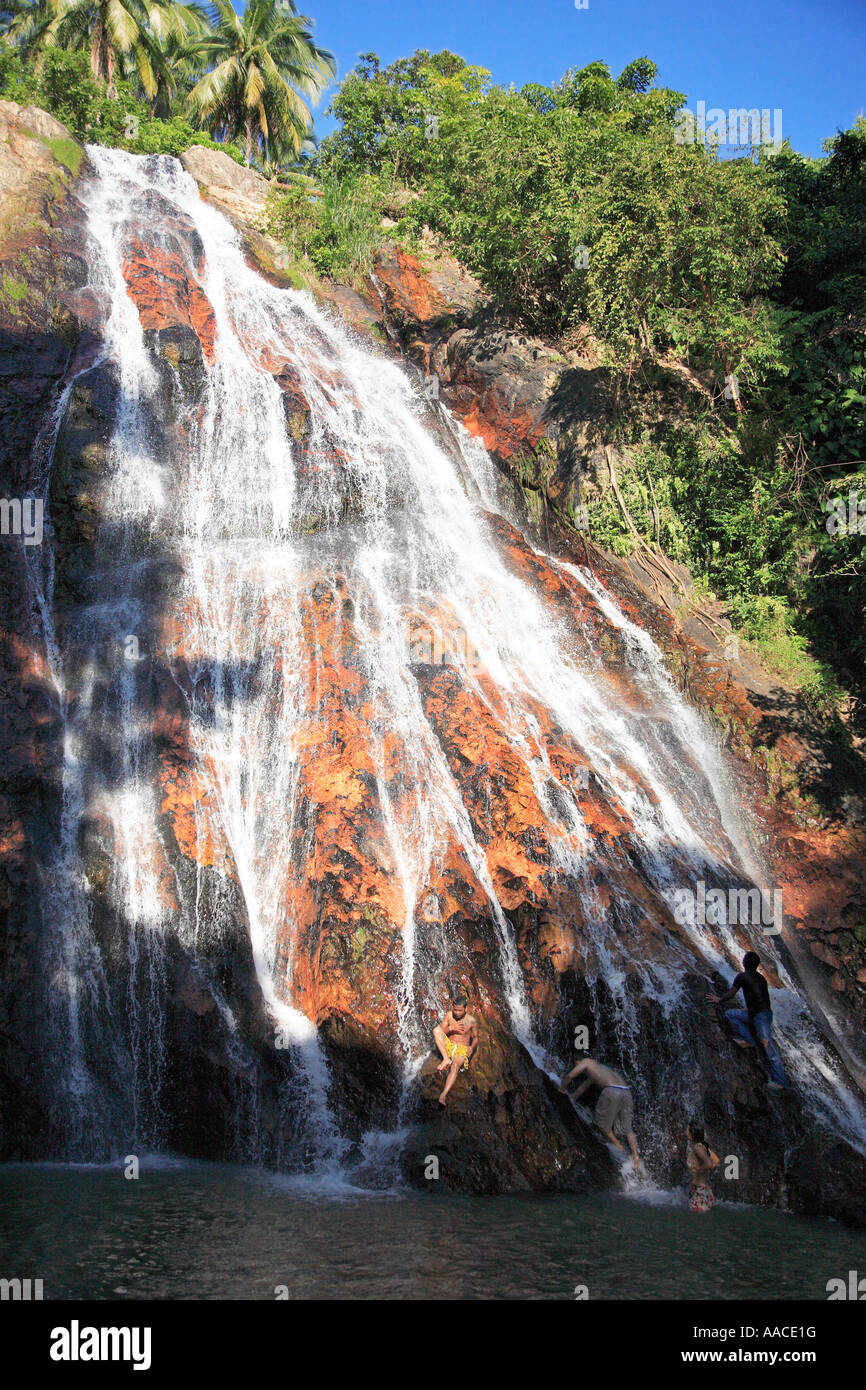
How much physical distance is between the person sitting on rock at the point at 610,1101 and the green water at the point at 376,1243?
0.61 metres

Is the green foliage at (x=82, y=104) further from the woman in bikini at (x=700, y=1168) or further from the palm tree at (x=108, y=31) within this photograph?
the woman in bikini at (x=700, y=1168)

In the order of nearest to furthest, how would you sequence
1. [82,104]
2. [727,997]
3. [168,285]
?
1. [727,997]
2. [168,285]
3. [82,104]

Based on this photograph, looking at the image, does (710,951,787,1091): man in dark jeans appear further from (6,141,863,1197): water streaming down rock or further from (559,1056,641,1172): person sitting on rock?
(559,1056,641,1172): person sitting on rock

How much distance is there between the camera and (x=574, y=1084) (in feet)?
30.4

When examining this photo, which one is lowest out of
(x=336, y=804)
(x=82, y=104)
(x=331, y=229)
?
(x=336, y=804)

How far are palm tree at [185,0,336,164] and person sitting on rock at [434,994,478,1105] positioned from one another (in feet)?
107

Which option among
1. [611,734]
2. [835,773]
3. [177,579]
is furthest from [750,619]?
[177,579]

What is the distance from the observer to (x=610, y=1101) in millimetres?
8984

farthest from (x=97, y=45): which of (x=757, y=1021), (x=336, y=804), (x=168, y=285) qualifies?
(x=757, y=1021)

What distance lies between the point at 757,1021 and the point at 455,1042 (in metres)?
3.21

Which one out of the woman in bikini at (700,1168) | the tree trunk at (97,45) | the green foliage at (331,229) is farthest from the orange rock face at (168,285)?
the woman in bikini at (700,1168)

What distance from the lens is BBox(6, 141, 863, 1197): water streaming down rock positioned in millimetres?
Result: 9375

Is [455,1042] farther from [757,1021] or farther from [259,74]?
[259,74]

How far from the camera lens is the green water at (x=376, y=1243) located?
226 inches
